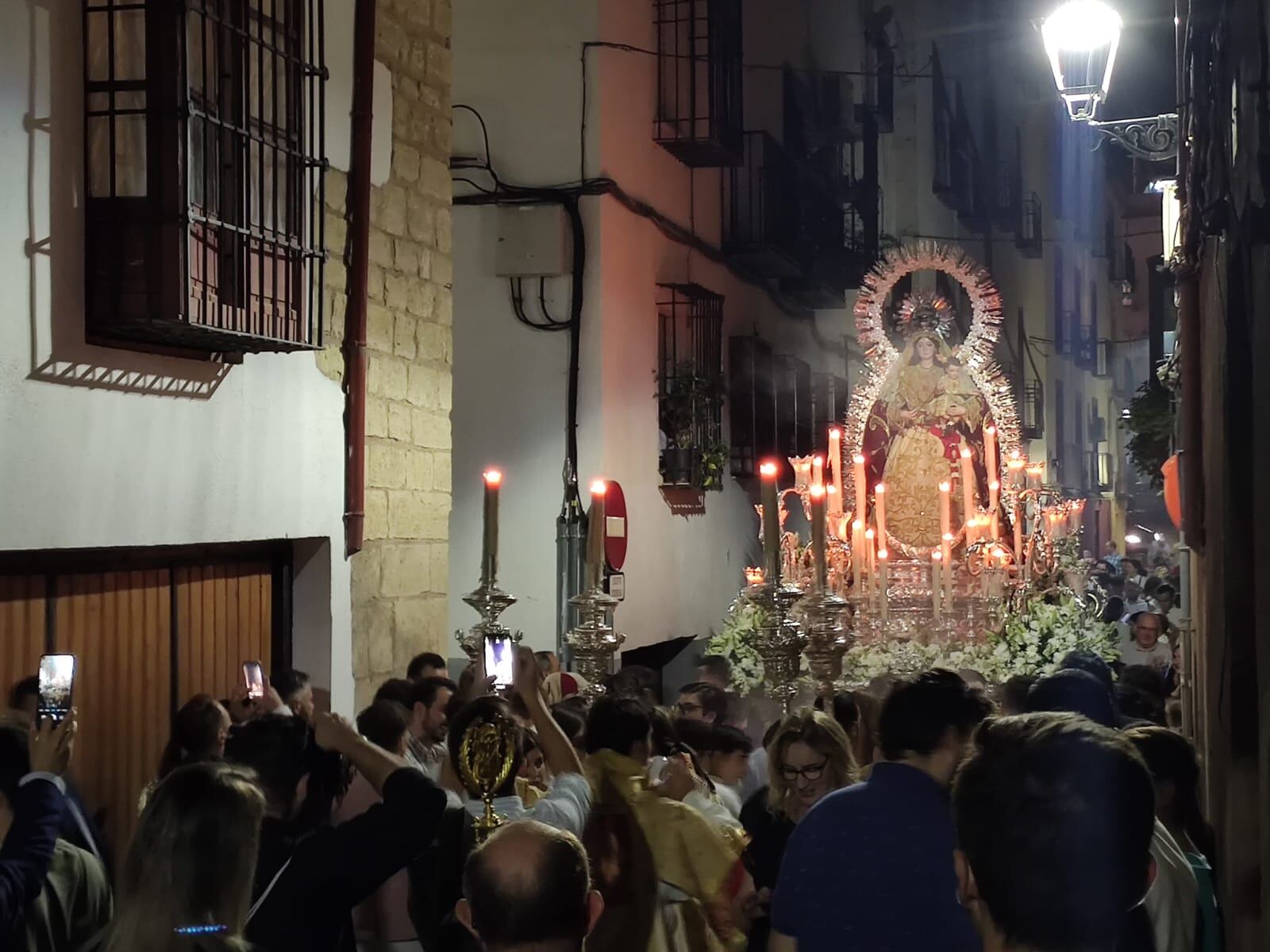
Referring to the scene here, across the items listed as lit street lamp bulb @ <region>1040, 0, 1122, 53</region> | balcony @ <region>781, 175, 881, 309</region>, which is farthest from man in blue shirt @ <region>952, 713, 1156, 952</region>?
balcony @ <region>781, 175, 881, 309</region>

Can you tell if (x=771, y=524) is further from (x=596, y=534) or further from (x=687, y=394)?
(x=687, y=394)

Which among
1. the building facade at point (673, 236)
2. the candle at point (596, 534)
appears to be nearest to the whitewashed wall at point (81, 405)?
the candle at point (596, 534)

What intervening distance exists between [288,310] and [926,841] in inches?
176

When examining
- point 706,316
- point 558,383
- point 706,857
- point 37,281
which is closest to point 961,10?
point 706,316

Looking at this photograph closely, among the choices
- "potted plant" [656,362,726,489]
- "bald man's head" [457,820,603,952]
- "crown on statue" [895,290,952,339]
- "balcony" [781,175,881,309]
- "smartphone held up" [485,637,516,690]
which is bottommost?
"bald man's head" [457,820,603,952]

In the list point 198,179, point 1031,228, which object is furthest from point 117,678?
point 1031,228

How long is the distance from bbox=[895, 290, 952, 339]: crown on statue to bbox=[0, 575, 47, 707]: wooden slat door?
7.35 metres

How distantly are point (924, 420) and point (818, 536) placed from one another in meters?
7.36

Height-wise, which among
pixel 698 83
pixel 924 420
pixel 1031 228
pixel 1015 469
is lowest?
pixel 1015 469

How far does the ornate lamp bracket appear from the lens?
794 cm

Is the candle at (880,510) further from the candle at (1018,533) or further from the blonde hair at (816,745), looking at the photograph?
the blonde hair at (816,745)

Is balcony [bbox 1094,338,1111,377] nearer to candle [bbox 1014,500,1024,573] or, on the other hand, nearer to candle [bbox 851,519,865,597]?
candle [bbox 1014,500,1024,573]

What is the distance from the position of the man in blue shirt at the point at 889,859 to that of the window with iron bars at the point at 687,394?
1039 cm

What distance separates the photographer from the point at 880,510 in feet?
38.0
